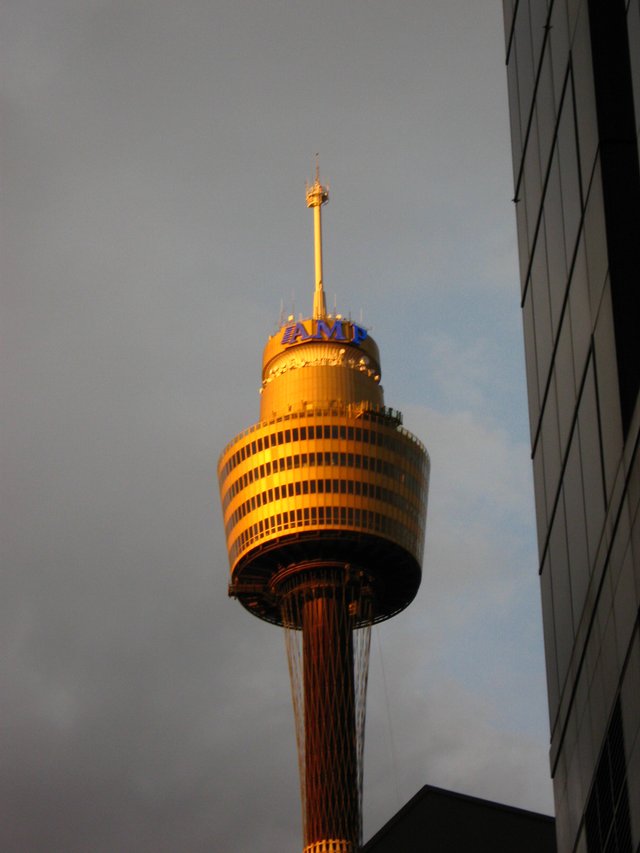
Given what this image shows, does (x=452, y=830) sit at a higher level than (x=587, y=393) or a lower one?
higher

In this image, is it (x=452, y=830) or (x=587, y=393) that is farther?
(x=452, y=830)

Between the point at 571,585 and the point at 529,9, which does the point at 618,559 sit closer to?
the point at 571,585

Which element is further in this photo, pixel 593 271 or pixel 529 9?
pixel 529 9

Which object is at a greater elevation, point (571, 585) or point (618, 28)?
point (618, 28)

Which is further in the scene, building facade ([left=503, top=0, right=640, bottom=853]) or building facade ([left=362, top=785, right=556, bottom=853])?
building facade ([left=362, top=785, right=556, bottom=853])

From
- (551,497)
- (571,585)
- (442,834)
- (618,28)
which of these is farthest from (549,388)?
(442,834)

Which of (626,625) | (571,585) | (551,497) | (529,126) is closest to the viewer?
(626,625)

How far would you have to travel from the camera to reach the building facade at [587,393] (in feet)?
127

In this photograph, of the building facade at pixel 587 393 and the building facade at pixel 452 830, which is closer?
the building facade at pixel 587 393

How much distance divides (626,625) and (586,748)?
17.2 feet

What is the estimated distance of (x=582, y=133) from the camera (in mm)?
43344

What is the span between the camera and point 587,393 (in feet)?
140

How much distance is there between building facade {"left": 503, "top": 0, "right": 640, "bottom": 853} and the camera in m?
38.7

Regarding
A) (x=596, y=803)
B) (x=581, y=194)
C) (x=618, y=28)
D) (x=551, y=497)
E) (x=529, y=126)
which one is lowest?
Answer: (x=596, y=803)
